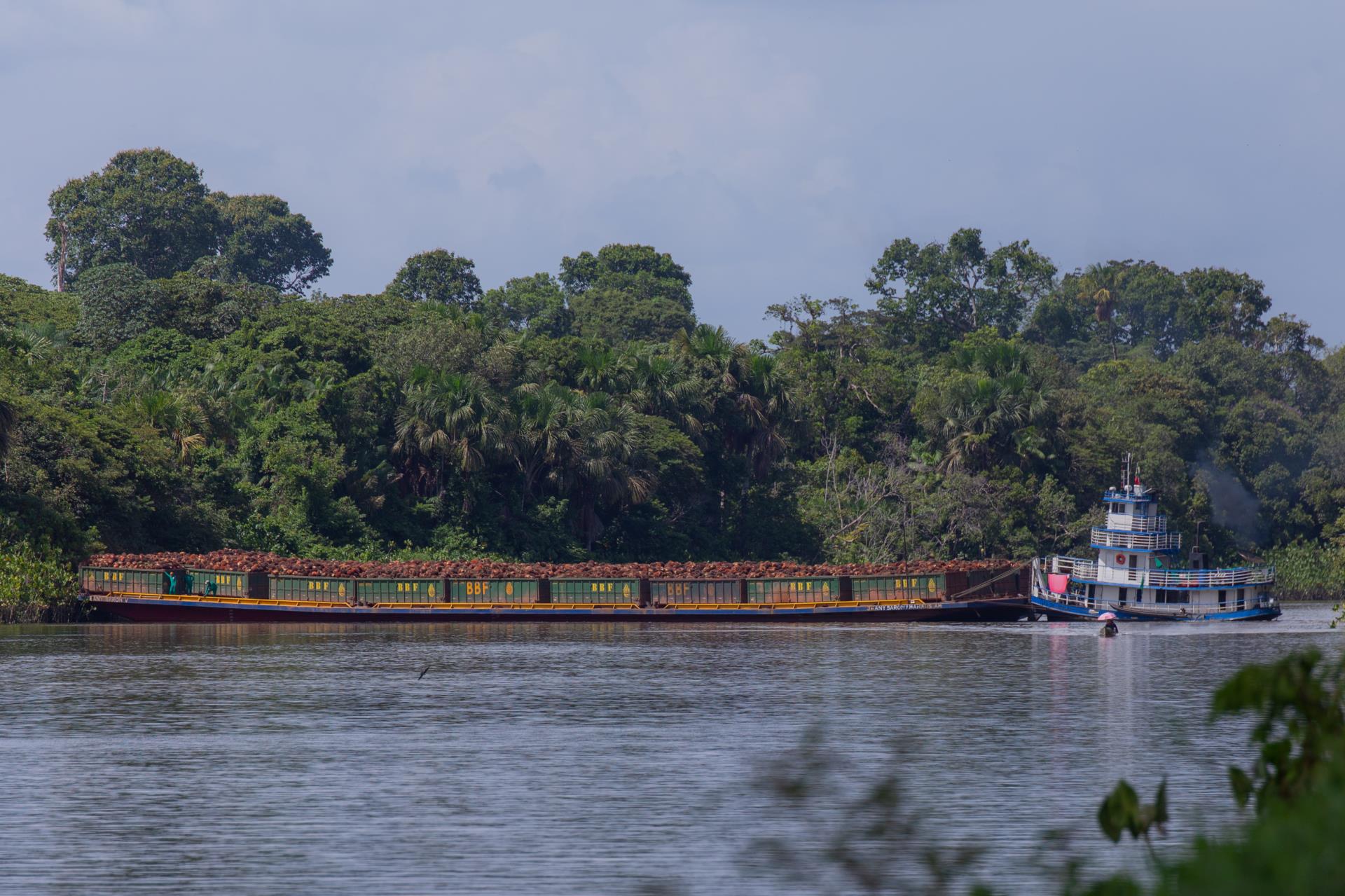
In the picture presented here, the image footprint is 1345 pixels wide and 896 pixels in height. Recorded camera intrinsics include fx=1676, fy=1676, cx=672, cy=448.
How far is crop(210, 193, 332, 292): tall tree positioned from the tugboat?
108455 millimetres

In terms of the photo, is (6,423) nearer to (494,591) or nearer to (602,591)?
(494,591)

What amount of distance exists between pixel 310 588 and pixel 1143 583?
38.0 metres

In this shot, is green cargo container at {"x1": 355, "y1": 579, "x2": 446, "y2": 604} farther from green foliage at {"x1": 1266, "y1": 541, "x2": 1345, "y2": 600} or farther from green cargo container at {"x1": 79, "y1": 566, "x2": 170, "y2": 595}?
green foliage at {"x1": 1266, "y1": 541, "x2": 1345, "y2": 600}

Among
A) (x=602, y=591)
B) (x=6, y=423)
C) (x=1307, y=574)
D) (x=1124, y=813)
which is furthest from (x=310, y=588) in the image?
(x=1124, y=813)

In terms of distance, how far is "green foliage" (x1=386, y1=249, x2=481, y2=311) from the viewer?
147 metres

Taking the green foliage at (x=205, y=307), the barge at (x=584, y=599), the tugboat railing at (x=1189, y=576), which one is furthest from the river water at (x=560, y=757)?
the green foliage at (x=205, y=307)

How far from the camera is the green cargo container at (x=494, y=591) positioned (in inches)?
3036

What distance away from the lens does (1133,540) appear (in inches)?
3014

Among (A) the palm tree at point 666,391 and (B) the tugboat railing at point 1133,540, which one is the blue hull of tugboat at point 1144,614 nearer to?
(B) the tugboat railing at point 1133,540

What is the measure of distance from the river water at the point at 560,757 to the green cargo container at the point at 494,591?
1351cm

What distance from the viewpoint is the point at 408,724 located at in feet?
129

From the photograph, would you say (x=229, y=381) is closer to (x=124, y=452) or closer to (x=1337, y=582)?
(x=124, y=452)

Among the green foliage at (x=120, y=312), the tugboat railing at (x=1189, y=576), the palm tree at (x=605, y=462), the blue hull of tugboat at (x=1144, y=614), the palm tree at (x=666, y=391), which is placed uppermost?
the green foliage at (x=120, y=312)

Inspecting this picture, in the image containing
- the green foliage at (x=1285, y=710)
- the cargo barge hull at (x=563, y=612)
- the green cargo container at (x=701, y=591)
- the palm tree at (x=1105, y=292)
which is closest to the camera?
the green foliage at (x=1285, y=710)
